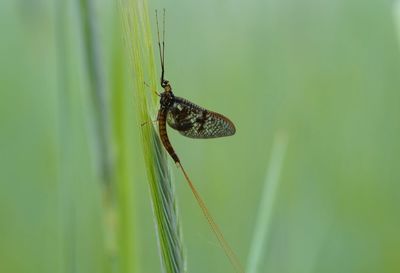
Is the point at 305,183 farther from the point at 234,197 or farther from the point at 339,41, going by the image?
the point at 339,41

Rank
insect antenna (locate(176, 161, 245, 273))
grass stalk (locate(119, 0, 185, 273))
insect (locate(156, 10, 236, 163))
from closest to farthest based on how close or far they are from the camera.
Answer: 1. grass stalk (locate(119, 0, 185, 273))
2. insect antenna (locate(176, 161, 245, 273))
3. insect (locate(156, 10, 236, 163))

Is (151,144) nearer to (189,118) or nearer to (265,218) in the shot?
(265,218)

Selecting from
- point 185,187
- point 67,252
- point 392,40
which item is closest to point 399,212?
point 185,187

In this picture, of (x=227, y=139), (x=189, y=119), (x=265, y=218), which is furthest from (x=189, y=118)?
(x=265, y=218)

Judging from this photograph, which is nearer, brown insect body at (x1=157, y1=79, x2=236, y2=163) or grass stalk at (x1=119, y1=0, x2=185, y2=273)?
grass stalk at (x1=119, y1=0, x2=185, y2=273)

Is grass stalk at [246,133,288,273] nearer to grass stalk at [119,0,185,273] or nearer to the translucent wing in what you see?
grass stalk at [119,0,185,273]

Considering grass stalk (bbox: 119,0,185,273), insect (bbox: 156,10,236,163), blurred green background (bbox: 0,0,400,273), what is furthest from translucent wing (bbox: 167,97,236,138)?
grass stalk (bbox: 119,0,185,273)
